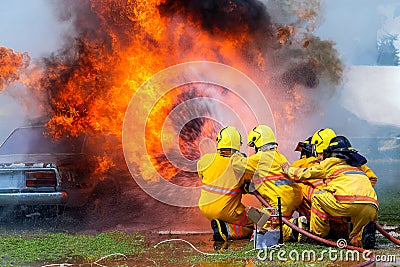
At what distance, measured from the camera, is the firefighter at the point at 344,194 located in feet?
20.5

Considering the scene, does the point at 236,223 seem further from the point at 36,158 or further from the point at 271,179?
the point at 36,158

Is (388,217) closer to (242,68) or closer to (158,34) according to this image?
(242,68)

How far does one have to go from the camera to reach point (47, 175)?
799cm

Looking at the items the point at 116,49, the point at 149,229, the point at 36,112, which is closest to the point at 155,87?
the point at 116,49

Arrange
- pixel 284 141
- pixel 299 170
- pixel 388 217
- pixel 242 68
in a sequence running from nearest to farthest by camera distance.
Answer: pixel 299 170, pixel 388 217, pixel 242 68, pixel 284 141

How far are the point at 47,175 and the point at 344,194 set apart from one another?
4628 millimetres

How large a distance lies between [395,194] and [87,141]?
861 centimetres

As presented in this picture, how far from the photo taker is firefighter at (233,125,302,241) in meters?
6.90

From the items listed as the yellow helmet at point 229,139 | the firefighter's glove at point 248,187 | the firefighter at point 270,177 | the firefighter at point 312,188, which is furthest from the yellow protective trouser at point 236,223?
the yellow helmet at point 229,139

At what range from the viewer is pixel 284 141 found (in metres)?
15.8

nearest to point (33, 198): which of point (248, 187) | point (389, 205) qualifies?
point (248, 187)

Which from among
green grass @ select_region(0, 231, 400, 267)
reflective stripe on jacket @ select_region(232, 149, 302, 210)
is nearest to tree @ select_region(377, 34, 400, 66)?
reflective stripe on jacket @ select_region(232, 149, 302, 210)

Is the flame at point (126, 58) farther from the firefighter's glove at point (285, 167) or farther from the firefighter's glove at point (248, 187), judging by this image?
the firefighter's glove at point (285, 167)

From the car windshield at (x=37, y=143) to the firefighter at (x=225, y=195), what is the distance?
2.87 meters
